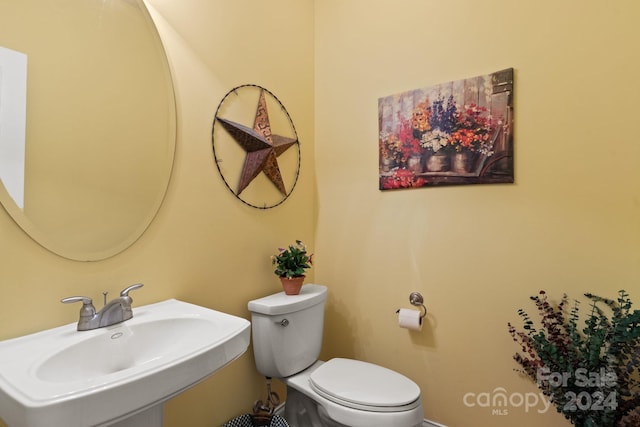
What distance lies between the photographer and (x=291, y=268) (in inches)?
63.1

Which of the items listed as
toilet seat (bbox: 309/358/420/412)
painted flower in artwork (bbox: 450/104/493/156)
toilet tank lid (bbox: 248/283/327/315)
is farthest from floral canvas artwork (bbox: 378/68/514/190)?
toilet seat (bbox: 309/358/420/412)

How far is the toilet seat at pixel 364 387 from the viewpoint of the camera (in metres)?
1.22

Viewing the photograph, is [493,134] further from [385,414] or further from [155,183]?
[155,183]

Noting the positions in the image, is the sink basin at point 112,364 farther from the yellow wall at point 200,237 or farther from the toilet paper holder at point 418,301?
the toilet paper holder at point 418,301

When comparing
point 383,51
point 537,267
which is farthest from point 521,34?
point 537,267

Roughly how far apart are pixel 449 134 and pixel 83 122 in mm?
1529

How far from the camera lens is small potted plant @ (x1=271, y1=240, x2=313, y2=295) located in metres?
1.58

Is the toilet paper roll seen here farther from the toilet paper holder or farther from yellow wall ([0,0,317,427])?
yellow wall ([0,0,317,427])

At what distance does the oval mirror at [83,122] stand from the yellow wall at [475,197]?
106 cm

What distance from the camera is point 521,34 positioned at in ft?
4.62

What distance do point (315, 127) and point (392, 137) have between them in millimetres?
548

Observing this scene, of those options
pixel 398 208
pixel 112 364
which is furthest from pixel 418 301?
pixel 112 364

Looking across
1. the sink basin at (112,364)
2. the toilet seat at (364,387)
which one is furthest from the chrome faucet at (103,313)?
the toilet seat at (364,387)

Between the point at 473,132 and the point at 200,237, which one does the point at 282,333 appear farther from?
the point at 473,132
